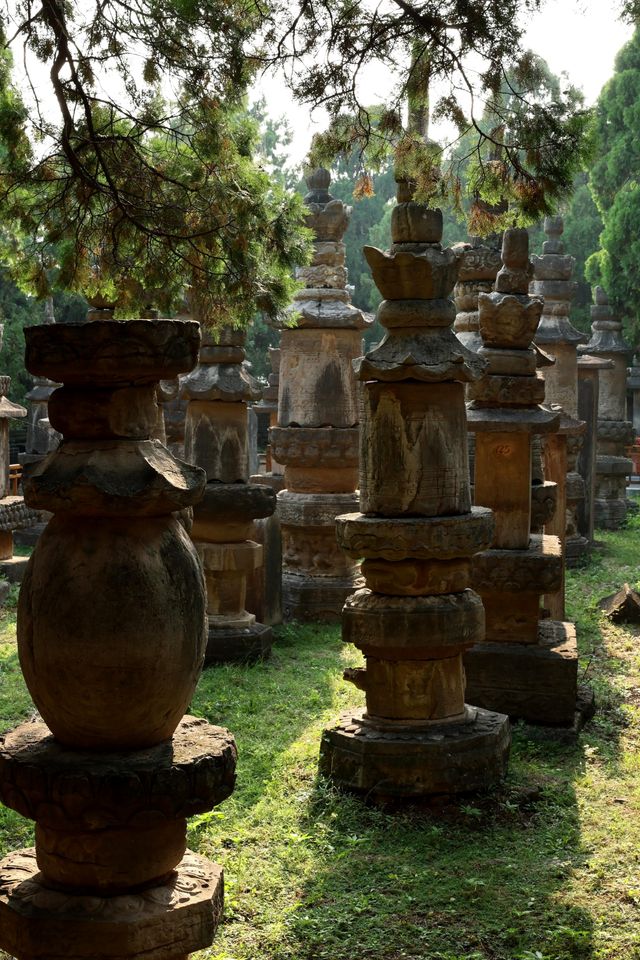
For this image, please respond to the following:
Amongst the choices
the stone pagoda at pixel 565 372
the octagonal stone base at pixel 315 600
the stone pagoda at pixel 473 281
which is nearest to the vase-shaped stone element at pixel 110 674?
the stone pagoda at pixel 473 281

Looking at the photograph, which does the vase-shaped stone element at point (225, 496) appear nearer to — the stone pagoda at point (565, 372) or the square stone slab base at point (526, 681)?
the square stone slab base at point (526, 681)

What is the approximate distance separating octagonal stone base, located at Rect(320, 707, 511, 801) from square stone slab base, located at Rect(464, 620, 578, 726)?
44.1 inches

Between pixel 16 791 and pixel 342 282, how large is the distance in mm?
8952

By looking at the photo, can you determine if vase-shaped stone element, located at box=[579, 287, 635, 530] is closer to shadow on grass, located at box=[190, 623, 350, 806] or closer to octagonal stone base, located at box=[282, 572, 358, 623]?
octagonal stone base, located at box=[282, 572, 358, 623]

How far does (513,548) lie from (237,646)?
107 inches

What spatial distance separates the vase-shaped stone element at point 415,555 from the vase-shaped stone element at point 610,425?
12545 mm

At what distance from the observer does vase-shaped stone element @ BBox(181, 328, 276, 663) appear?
30.5ft

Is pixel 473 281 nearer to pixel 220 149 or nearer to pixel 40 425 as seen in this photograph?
pixel 220 149

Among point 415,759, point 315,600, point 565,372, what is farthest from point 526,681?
point 565,372

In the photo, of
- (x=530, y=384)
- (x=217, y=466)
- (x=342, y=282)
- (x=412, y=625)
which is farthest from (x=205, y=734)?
(x=342, y=282)

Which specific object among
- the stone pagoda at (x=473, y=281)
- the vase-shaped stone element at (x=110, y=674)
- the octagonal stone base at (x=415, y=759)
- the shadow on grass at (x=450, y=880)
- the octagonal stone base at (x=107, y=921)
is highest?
the stone pagoda at (x=473, y=281)

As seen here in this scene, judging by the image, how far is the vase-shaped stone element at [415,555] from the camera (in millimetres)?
5879

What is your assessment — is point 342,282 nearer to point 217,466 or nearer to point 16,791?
point 217,466

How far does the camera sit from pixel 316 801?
5.95 metres
